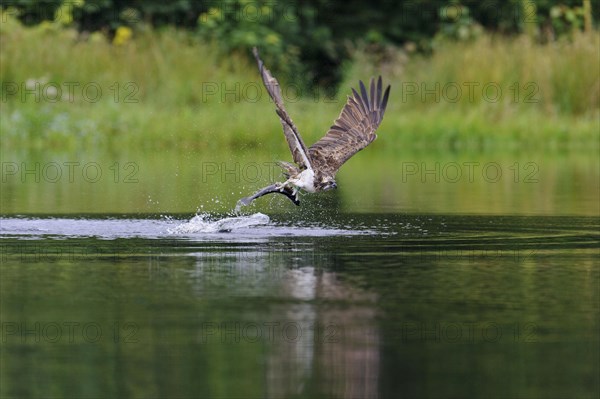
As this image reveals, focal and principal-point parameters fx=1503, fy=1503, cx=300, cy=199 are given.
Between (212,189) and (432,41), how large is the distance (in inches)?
677

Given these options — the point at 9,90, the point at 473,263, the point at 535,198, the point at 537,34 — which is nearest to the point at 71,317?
the point at 473,263

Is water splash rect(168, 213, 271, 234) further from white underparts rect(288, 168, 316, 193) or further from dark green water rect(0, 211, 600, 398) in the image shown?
white underparts rect(288, 168, 316, 193)

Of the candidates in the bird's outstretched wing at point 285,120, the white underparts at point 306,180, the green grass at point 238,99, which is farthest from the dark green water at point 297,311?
the green grass at point 238,99

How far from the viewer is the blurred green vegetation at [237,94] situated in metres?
24.2

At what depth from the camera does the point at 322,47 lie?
112ft

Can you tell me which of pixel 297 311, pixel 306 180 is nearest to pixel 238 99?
pixel 306 180

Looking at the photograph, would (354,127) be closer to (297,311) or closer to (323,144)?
(323,144)

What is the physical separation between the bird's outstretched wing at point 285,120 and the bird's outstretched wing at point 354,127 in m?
0.82

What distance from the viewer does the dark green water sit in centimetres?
651

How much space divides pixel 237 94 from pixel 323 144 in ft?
43.1

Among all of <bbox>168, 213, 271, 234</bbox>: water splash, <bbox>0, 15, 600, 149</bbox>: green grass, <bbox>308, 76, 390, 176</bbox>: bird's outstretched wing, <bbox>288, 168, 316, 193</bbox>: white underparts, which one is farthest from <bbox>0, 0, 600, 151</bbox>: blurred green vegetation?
<bbox>288, 168, 316, 193</bbox>: white underparts

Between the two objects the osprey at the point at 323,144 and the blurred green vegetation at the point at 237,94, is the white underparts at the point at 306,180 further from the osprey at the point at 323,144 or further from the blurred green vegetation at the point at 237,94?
the blurred green vegetation at the point at 237,94

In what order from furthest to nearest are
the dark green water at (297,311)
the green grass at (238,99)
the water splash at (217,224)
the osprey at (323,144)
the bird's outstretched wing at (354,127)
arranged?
the green grass at (238,99) < the bird's outstretched wing at (354,127) < the water splash at (217,224) < the osprey at (323,144) < the dark green water at (297,311)

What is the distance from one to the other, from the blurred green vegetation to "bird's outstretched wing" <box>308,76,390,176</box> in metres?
9.83
